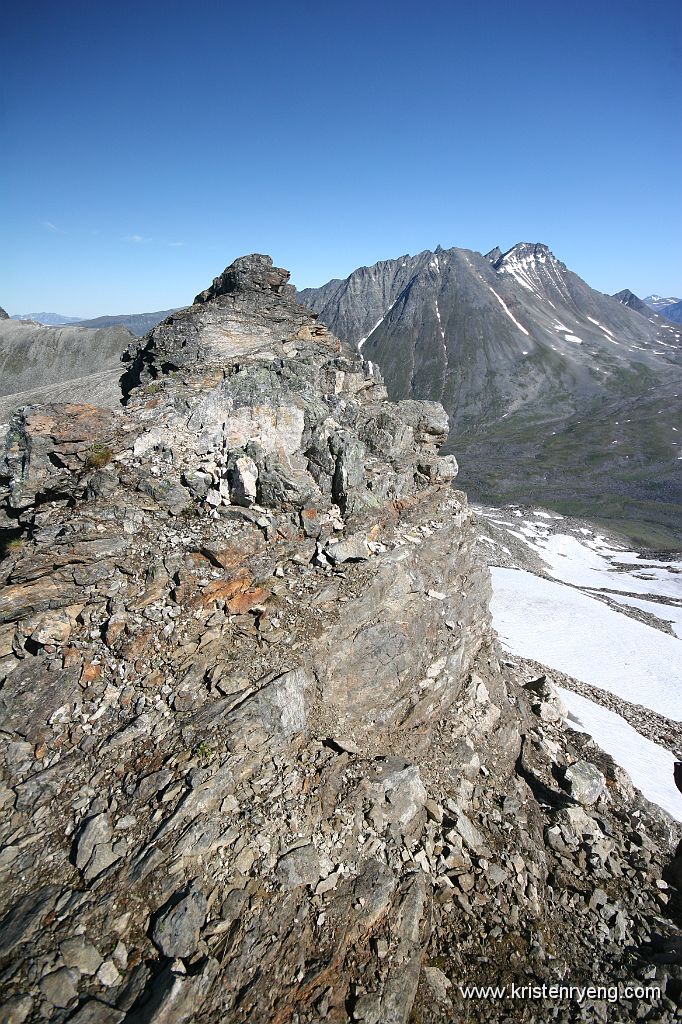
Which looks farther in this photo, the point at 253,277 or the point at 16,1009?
the point at 253,277

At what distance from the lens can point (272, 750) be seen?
9086mm

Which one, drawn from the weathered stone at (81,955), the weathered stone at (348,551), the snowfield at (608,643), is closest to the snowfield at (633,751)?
the snowfield at (608,643)

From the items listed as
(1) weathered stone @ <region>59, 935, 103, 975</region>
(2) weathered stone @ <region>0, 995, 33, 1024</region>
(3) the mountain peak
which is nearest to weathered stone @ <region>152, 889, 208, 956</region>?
(1) weathered stone @ <region>59, 935, 103, 975</region>

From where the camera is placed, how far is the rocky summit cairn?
6820 millimetres

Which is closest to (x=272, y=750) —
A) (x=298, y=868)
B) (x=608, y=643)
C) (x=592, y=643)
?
(x=298, y=868)

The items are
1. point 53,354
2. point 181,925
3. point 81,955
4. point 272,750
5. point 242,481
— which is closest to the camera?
point 81,955

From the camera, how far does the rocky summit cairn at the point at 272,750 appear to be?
6820 mm

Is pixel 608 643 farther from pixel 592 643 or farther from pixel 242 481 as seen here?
pixel 242 481

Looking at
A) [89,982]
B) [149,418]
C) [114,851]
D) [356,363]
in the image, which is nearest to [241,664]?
[114,851]

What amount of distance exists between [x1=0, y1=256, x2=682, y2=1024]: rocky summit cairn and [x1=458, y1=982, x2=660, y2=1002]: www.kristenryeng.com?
12cm

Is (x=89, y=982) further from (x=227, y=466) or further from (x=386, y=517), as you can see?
(x=386, y=517)

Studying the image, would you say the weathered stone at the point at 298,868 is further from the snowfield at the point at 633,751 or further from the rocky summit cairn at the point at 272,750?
the snowfield at the point at 633,751

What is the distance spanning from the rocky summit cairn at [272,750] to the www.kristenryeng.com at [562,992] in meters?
0.12

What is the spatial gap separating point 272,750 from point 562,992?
623cm
